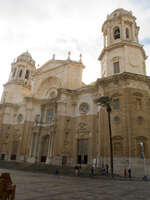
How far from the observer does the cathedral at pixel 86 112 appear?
85.8 feet

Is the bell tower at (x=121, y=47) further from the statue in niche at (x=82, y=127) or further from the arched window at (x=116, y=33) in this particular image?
the statue in niche at (x=82, y=127)

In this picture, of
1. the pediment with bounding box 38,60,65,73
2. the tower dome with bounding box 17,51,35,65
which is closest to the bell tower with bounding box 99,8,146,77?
the pediment with bounding box 38,60,65,73

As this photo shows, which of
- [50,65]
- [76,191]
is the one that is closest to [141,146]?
[76,191]

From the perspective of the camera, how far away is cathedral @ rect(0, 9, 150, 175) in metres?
26.1

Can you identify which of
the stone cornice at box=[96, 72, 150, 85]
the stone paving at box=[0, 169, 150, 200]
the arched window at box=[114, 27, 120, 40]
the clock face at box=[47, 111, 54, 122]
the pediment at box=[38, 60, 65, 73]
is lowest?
the stone paving at box=[0, 169, 150, 200]

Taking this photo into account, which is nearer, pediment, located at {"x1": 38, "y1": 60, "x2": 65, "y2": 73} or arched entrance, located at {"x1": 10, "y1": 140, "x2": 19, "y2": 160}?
pediment, located at {"x1": 38, "y1": 60, "x2": 65, "y2": 73}

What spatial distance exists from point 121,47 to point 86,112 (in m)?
14.1

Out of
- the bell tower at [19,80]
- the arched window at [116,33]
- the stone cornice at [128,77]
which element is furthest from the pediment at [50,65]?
the stone cornice at [128,77]

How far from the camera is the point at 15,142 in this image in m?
43.8

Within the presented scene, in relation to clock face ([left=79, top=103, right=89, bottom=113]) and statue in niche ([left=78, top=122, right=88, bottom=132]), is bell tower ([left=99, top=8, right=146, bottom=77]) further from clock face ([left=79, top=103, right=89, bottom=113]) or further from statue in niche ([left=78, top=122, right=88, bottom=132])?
statue in niche ([left=78, top=122, right=88, bottom=132])

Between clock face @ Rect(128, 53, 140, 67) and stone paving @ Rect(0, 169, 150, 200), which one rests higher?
clock face @ Rect(128, 53, 140, 67)

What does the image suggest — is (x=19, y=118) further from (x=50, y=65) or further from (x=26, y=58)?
(x=26, y=58)

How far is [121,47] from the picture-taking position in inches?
1307

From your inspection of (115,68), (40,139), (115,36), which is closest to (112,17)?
(115,36)
